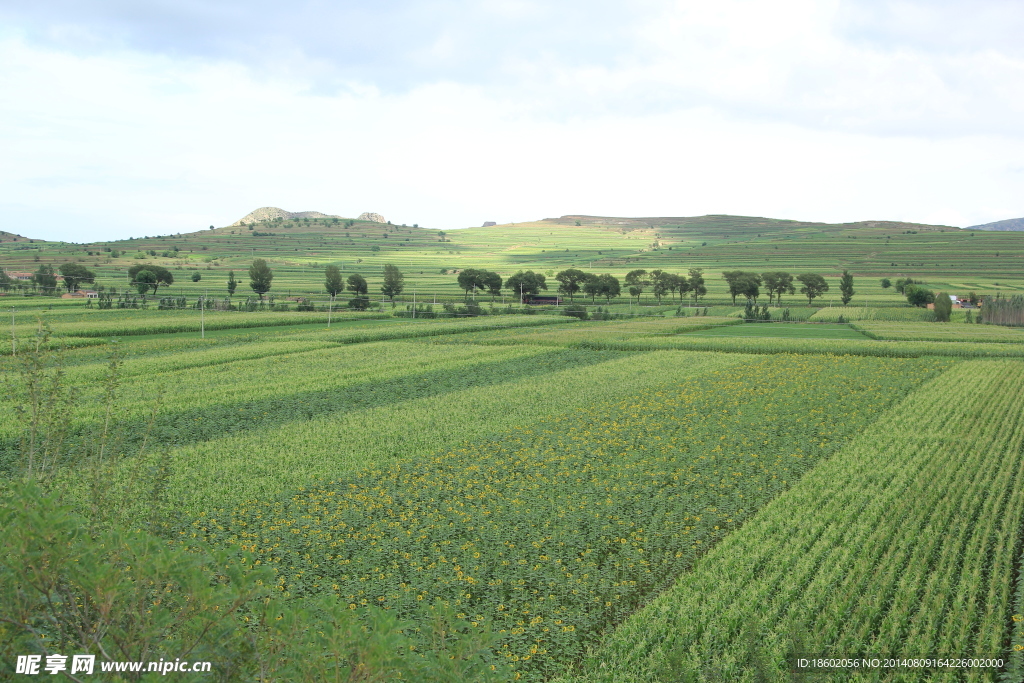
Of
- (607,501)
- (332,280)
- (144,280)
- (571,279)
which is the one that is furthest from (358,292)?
(607,501)

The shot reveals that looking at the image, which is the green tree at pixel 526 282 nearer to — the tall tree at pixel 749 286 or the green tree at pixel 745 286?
the green tree at pixel 745 286

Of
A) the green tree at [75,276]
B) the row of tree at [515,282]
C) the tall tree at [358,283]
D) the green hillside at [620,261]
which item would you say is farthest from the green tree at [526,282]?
the green tree at [75,276]

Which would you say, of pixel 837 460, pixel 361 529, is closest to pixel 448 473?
pixel 361 529

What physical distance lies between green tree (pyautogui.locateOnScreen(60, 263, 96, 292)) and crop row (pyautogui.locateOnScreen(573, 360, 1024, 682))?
108 m

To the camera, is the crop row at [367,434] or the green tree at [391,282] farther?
the green tree at [391,282]

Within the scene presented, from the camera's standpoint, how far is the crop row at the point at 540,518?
10328mm

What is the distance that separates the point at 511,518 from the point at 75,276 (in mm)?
117526

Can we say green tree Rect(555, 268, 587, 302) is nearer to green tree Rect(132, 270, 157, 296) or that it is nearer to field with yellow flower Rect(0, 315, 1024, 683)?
green tree Rect(132, 270, 157, 296)

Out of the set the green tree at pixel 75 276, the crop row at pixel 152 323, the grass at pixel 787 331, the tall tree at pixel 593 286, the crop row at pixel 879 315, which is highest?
Result: the green tree at pixel 75 276

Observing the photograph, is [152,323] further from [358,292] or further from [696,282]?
[696,282]

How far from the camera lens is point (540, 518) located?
13766mm

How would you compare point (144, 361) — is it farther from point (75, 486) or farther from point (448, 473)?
point (448, 473)

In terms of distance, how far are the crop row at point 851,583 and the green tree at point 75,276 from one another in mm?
107940

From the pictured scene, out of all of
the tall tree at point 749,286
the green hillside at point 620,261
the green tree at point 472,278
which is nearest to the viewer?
the green tree at point 472,278
